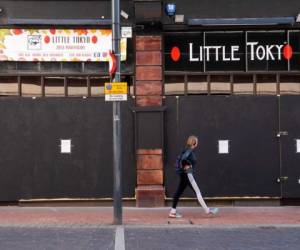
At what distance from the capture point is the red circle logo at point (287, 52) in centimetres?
1552

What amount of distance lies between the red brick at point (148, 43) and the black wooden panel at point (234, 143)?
1491 millimetres

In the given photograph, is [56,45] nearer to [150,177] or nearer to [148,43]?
[148,43]

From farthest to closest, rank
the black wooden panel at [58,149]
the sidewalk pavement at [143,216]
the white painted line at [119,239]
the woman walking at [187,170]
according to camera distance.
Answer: the black wooden panel at [58,149]
the woman walking at [187,170]
the sidewalk pavement at [143,216]
the white painted line at [119,239]

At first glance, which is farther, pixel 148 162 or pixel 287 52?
pixel 287 52

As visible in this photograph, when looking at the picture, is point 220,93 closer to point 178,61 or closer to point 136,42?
point 178,61

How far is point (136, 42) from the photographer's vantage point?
15.3m

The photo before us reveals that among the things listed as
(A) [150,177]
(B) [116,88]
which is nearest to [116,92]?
(B) [116,88]

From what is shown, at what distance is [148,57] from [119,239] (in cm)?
581

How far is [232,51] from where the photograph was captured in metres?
15.5

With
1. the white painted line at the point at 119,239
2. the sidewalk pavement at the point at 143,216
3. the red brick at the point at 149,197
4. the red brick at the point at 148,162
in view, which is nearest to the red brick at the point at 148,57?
the red brick at the point at 148,162

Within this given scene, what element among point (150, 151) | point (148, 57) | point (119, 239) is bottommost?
point (119, 239)

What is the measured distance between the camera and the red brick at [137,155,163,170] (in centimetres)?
1524

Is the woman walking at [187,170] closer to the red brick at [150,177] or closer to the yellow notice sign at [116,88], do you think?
the red brick at [150,177]

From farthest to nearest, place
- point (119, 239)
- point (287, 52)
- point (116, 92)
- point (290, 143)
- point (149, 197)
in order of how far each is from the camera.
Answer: point (287, 52) < point (290, 143) < point (149, 197) < point (116, 92) < point (119, 239)
